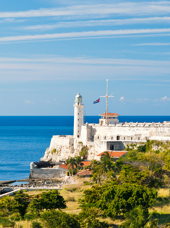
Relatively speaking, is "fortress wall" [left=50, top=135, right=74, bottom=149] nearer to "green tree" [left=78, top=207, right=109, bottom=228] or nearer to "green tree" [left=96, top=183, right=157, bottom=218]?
"green tree" [left=96, top=183, right=157, bottom=218]

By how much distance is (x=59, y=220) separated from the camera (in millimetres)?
30656

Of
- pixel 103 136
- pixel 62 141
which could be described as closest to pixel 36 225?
pixel 103 136

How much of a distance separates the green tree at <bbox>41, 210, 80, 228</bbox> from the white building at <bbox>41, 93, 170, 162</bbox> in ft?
119

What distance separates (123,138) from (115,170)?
19199mm

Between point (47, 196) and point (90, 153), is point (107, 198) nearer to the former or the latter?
point (47, 196)

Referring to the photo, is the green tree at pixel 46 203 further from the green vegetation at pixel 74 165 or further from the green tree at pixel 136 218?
the green vegetation at pixel 74 165

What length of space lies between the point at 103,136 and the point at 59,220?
4576 centimetres

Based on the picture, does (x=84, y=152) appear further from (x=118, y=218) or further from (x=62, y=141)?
(x=118, y=218)

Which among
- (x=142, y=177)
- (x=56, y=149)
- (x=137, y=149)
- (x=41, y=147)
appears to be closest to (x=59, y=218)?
(x=142, y=177)

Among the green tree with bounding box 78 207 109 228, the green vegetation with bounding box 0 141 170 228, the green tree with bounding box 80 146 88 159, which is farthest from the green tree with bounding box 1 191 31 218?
the green tree with bounding box 80 146 88 159

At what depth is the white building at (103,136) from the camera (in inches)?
2729

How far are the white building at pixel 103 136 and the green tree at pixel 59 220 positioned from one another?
36122 mm

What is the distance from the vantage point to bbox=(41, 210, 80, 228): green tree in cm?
3041

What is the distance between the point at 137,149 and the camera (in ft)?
213
